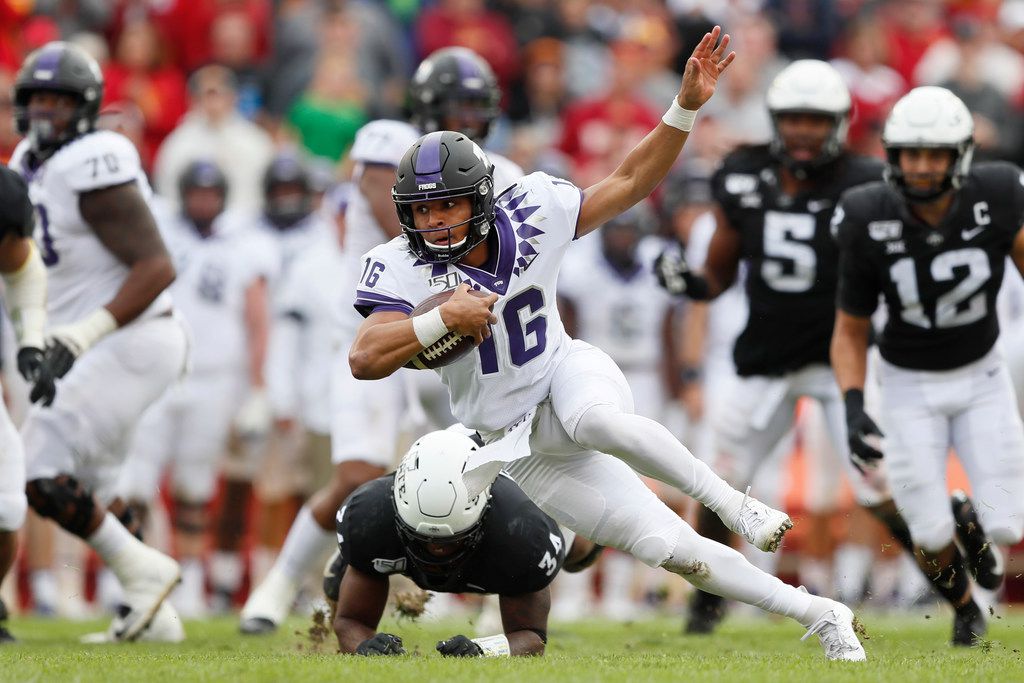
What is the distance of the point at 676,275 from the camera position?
720 cm

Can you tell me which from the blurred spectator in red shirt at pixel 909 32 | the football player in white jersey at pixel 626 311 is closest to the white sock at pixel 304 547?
the football player in white jersey at pixel 626 311

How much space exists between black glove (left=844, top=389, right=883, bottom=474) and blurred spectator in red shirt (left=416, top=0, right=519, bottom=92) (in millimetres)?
6770

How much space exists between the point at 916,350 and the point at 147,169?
6.61 m

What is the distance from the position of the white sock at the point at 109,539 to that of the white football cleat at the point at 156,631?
300mm

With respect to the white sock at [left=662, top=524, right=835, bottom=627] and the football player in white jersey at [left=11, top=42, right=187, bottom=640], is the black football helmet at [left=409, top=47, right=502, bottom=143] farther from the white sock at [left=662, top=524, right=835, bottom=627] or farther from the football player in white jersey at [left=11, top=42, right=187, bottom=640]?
the white sock at [left=662, top=524, right=835, bottom=627]

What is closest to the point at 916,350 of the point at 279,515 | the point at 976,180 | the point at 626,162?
the point at 976,180

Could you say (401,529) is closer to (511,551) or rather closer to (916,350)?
(511,551)

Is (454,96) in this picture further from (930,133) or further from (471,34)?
(471,34)

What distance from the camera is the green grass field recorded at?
4.71 meters

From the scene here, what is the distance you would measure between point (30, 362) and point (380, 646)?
1.97 metres

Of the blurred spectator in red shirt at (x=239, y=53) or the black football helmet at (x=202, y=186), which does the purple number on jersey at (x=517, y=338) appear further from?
the blurred spectator in red shirt at (x=239, y=53)

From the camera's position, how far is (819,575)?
9.93 metres

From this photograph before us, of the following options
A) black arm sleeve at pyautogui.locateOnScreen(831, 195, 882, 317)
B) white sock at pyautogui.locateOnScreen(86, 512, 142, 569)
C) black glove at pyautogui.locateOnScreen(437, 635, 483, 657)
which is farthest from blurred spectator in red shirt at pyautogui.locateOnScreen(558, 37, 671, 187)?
black glove at pyautogui.locateOnScreen(437, 635, 483, 657)

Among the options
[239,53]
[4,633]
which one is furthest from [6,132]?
[4,633]
